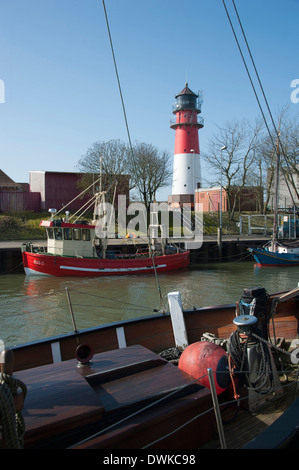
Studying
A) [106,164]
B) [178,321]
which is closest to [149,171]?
[106,164]

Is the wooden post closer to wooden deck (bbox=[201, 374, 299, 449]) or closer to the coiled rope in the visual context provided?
wooden deck (bbox=[201, 374, 299, 449])

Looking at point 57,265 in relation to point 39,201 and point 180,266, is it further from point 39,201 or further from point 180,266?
point 39,201

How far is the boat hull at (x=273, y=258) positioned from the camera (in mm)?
23391

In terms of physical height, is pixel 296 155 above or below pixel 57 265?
above

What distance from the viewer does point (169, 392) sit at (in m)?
3.25

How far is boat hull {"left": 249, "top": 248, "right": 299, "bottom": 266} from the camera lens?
23391mm

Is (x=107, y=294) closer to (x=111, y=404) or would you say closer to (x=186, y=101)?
(x=111, y=404)

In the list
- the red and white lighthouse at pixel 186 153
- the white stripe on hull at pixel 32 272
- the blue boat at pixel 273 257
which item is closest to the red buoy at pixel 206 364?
the white stripe on hull at pixel 32 272

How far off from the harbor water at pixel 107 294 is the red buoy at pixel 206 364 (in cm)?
412

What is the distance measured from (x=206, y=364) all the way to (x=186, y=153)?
39.7 meters

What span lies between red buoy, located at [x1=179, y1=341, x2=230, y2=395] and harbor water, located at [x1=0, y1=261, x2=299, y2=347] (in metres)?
4.12

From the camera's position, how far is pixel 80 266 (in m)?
20.1
